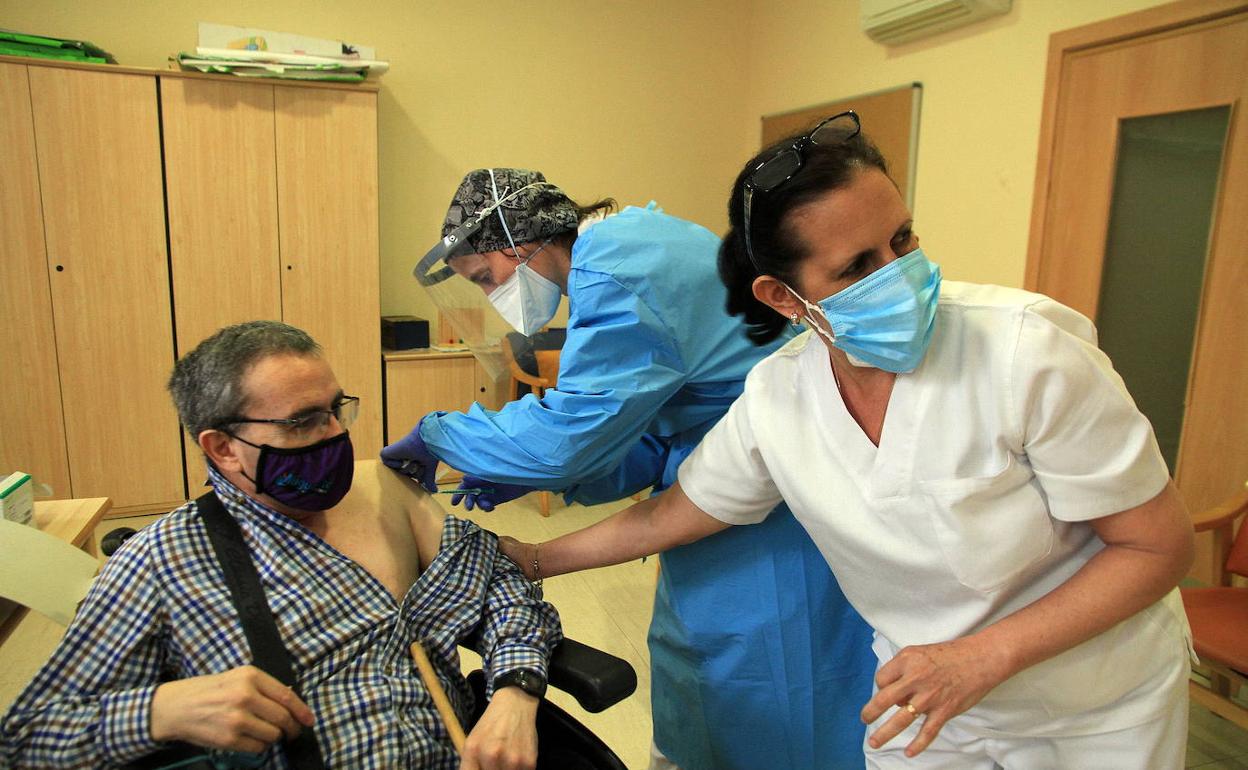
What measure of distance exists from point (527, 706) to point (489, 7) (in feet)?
12.5

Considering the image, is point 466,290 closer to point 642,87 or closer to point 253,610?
point 253,610

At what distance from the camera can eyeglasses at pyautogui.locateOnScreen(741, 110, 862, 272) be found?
3.31 ft

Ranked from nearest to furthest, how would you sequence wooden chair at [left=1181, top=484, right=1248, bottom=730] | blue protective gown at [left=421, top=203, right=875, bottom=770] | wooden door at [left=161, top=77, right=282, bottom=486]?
1. blue protective gown at [left=421, top=203, right=875, bottom=770]
2. wooden chair at [left=1181, top=484, right=1248, bottom=730]
3. wooden door at [left=161, top=77, right=282, bottom=486]

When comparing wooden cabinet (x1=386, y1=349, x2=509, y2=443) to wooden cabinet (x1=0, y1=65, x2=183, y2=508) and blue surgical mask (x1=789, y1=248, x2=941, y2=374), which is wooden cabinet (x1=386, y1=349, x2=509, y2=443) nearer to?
wooden cabinet (x1=0, y1=65, x2=183, y2=508)

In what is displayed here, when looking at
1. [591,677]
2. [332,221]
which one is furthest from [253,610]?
[332,221]

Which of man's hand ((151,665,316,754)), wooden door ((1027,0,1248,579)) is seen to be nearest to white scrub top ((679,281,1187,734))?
man's hand ((151,665,316,754))

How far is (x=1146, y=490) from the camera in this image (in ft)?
2.89

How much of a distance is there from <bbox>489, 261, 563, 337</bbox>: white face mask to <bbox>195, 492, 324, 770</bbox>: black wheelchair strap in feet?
2.15

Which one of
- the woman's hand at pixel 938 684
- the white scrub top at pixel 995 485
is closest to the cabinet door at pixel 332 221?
the white scrub top at pixel 995 485

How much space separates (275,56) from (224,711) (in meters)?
3.07

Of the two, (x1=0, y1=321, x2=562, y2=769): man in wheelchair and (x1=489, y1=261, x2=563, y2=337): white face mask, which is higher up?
(x1=489, y1=261, x2=563, y2=337): white face mask

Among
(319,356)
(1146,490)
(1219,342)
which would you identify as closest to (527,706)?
(319,356)

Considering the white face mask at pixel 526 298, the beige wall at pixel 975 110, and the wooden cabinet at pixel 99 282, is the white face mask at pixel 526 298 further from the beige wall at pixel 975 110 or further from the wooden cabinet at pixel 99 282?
the beige wall at pixel 975 110

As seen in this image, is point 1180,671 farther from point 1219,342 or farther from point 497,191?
point 1219,342
